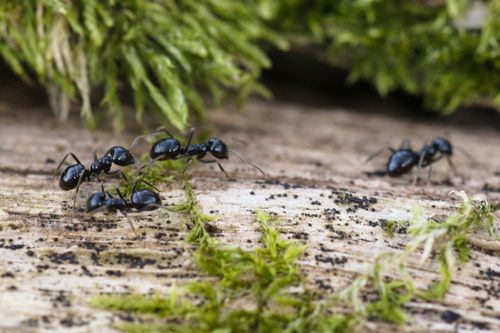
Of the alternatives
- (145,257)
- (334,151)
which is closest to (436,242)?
(145,257)

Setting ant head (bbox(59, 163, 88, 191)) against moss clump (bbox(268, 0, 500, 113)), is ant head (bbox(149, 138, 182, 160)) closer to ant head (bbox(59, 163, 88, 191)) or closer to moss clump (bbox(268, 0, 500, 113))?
ant head (bbox(59, 163, 88, 191))

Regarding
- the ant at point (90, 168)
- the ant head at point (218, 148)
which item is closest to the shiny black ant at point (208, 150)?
the ant head at point (218, 148)

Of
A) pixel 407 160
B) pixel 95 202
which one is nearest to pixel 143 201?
pixel 95 202

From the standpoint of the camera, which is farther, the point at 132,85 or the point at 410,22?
the point at 410,22

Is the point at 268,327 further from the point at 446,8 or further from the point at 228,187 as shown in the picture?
the point at 446,8

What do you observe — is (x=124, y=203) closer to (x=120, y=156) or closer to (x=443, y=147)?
(x=120, y=156)
